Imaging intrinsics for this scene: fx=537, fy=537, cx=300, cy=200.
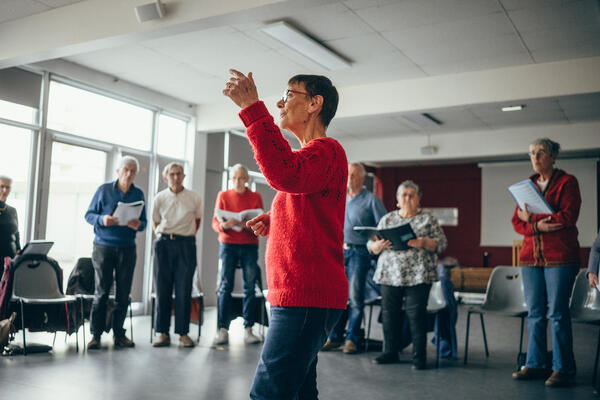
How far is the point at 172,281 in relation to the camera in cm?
469

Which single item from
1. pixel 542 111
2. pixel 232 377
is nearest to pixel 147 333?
pixel 232 377

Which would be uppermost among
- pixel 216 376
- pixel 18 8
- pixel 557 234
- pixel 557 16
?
pixel 557 16

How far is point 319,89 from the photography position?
4.97 feet

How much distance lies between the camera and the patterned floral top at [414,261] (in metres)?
3.98

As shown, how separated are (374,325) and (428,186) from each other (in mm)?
6282

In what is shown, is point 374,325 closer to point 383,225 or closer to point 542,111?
point 383,225

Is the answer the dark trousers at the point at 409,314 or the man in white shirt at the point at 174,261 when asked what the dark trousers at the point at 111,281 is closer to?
the man in white shirt at the point at 174,261

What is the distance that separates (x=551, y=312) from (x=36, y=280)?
12.8 ft

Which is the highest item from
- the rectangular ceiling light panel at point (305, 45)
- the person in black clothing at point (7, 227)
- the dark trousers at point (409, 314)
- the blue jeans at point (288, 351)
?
the rectangular ceiling light panel at point (305, 45)

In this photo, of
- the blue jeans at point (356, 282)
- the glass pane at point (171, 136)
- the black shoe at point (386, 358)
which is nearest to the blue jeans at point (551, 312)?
the black shoe at point (386, 358)

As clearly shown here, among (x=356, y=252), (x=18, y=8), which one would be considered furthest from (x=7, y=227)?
(x=356, y=252)

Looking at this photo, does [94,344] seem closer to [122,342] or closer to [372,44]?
[122,342]

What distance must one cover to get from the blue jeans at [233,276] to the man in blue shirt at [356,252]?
2.69 ft

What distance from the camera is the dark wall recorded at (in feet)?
37.9
